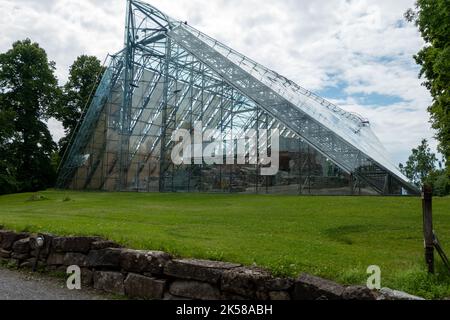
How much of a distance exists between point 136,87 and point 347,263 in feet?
110

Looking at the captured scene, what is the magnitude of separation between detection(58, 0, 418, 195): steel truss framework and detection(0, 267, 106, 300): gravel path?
59.2 feet

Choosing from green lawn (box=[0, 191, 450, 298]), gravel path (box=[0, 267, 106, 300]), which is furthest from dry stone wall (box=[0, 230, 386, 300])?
green lawn (box=[0, 191, 450, 298])

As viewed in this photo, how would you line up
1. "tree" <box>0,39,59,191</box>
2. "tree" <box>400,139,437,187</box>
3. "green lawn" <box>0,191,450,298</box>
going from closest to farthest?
"green lawn" <box>0,191,450,298</box> → "tree" <box>0,39,59,191</box> → "tree" <box>400,139,437,187</box>

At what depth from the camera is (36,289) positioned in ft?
27.0

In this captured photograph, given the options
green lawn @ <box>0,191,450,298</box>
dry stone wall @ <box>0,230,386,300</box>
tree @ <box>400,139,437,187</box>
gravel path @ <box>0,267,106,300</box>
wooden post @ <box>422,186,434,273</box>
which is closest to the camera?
dry stone wall @ <box>0,230,386,300</box>

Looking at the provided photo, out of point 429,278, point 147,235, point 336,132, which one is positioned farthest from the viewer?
point 336,132

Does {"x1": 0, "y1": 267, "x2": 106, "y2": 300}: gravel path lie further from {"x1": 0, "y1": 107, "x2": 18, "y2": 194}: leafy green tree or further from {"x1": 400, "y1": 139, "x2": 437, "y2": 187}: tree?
{"x1": 400, "y1": 139, "x2": 437, "y2": 187}: tree

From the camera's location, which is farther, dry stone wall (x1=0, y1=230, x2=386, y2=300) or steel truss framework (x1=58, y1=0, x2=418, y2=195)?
steel truss framework (x1=58, y1=0, x2=418, y2=195)

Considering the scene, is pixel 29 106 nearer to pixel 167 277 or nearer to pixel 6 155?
pixel 6 155

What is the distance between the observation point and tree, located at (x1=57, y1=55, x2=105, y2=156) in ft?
174

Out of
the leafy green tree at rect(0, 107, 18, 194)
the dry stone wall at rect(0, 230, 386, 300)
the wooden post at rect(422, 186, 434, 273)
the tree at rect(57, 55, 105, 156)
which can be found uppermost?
the tree at rect(57, 55, 105, 156)
